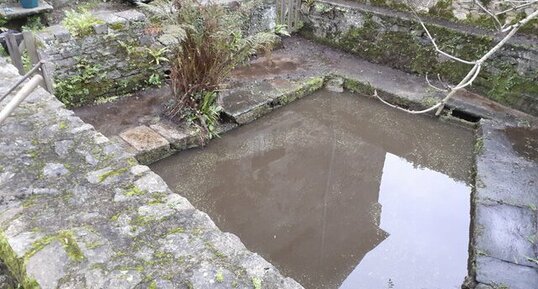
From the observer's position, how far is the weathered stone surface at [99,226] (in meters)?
1.81

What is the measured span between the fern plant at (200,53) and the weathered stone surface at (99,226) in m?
2.21

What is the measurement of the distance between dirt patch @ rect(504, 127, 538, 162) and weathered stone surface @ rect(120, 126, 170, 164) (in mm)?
3836

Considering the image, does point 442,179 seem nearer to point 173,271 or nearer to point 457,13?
point 457,13

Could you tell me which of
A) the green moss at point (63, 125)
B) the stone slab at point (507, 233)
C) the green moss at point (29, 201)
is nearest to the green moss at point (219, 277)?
the green moss at point (29, 201)

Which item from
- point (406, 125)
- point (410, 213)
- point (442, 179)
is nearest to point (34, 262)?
point (410, 213)

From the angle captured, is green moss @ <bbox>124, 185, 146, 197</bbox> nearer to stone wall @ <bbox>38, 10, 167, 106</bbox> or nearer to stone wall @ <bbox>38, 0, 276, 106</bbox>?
stone wall @ <bbox>38, 0, 276, 106</bbox>

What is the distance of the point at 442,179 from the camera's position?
4.42 meters

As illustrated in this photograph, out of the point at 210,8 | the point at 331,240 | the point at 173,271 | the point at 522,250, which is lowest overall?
the point at 331,240

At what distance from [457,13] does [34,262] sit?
6.10 metres

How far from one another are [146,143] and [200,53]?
113 centimetres

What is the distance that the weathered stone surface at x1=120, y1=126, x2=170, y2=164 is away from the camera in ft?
14.1

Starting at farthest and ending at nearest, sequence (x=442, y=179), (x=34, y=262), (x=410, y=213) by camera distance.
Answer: (x=442, y=179) < (x=410, y=213) < (x=34, y=262)

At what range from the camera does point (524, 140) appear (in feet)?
15.8

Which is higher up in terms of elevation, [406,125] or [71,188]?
[71,188]
